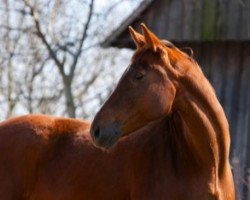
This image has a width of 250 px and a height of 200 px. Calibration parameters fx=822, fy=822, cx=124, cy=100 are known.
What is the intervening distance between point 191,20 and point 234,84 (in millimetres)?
1222

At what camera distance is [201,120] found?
6.48 metres

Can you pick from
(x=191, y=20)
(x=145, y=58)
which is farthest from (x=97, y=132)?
(x=191, y=20)

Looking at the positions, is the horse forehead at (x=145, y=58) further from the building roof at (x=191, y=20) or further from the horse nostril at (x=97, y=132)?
the building roof at (x=191, y=20)

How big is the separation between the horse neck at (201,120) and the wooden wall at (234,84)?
Result: 5391 mm

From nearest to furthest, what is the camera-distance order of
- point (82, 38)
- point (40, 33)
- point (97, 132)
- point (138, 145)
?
point (97, 132) < point (138, 145) < point (40, 33) < point (82, 38)

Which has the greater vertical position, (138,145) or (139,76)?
(139,76)

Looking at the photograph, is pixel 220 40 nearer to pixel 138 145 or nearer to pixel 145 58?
pixel 138 145

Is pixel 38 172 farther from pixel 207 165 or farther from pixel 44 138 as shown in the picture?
pixel 207 165

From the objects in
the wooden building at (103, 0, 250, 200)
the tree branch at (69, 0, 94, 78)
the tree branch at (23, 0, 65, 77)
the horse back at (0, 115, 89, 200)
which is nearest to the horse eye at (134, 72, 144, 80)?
the horse back at (0, 115, 89, 200)

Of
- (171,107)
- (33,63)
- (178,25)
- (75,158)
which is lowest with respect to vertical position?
(33,63)

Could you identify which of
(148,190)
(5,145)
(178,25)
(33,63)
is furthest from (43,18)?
(148,190)

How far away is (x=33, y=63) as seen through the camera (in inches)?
905

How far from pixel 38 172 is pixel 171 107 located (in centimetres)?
173

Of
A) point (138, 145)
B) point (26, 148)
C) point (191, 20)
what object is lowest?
point (191, 20)
